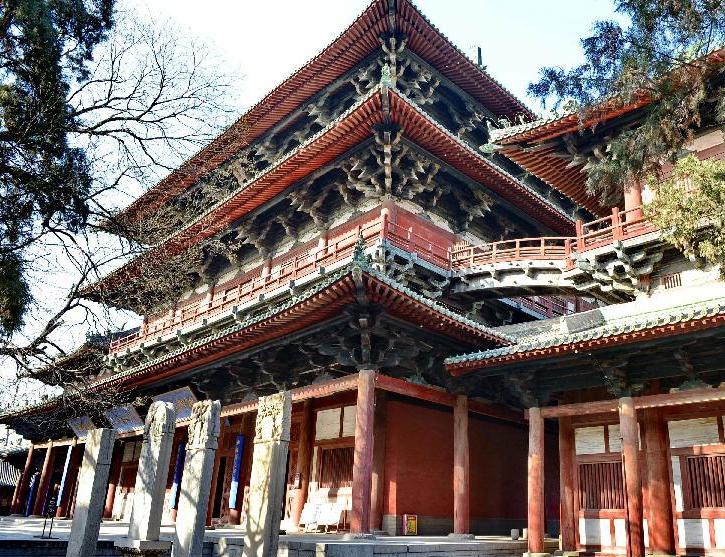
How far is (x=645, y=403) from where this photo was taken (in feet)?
36.2

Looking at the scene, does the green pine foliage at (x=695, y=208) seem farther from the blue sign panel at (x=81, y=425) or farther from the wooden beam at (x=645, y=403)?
the blue sign panel at (x=81, y=425)

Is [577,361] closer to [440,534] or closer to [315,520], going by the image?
[440,534]

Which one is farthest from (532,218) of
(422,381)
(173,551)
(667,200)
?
(173,551)

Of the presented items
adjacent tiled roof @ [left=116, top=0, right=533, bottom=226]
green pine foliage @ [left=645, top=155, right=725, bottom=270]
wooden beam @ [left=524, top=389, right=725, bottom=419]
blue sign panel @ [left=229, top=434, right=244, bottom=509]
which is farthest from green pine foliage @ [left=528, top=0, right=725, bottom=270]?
adjacent tiled roof @ [left=116, top=0, right=533, bottom=226]

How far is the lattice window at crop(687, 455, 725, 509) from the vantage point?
1077cm

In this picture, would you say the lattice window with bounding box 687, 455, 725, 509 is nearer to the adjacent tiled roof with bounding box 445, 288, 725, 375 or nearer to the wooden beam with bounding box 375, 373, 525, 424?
the adjacent tiled roof with bounding box 445, 288, 725, 375

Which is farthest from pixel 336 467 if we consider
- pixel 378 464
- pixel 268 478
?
pixel 268 478

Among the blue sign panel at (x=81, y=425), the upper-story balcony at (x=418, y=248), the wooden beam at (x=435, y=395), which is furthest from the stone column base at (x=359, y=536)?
the blue sign panel at (x=81, y=425)

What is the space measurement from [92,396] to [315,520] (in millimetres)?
5855

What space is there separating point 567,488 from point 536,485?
904 mm

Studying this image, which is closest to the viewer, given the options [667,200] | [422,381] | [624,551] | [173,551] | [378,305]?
[667,200]

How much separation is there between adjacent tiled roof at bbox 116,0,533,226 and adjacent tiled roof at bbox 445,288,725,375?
1048 cm

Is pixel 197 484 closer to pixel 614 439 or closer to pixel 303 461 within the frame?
pixel 303 461

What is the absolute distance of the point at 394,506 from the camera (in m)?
13.6
